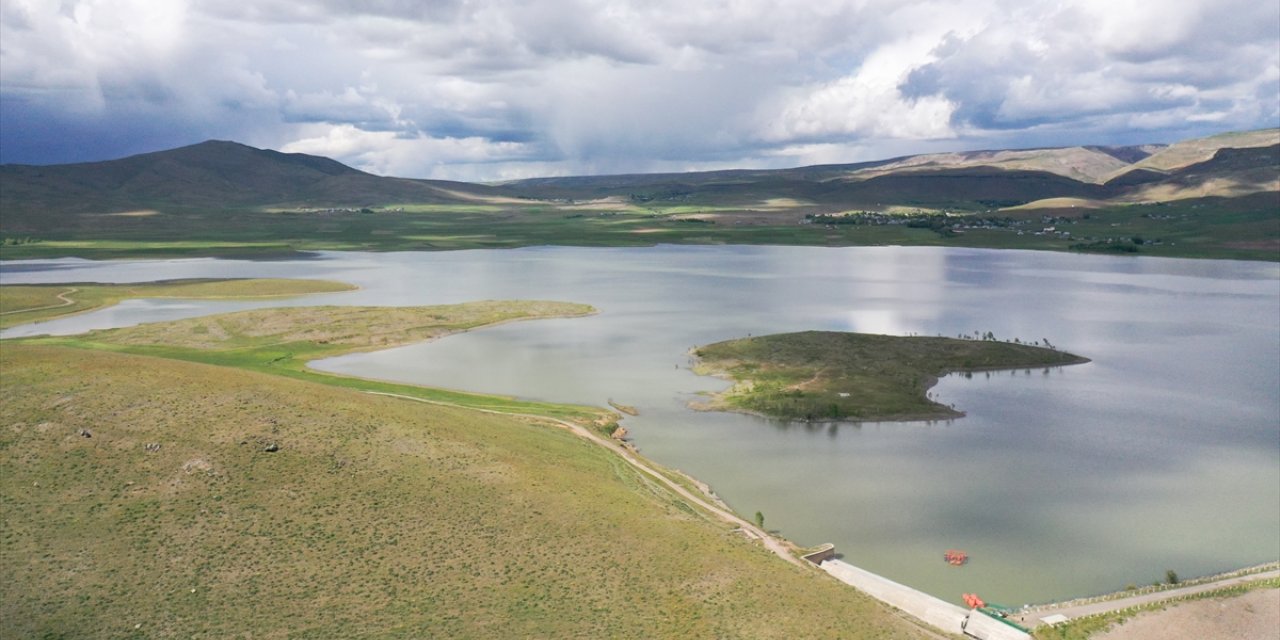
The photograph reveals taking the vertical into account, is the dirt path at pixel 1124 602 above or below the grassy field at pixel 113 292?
below

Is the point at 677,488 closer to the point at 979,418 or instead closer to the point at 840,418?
the point at 840,418

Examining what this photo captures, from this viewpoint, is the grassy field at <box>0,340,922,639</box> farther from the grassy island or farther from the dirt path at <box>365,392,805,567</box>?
the dirt path at <box>365,392,805,567</box>

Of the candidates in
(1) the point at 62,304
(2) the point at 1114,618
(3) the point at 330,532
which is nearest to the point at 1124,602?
(2) the point at 1114,618

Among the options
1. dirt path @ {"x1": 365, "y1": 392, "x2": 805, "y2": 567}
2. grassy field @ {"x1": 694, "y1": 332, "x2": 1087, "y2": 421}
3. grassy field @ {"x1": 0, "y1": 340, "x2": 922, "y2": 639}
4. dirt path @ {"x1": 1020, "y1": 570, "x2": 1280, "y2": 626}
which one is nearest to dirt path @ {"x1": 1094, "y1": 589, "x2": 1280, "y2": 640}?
dirt path @ {"x1": 1020, "y1": 570, "x2": 1280, "y2": 626}

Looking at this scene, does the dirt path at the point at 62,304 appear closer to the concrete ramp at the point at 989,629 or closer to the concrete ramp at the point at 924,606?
the concrete ramp at the point at 924,606

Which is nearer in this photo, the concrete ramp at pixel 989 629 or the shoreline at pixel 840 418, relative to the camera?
the concrete ramp at pixel 989 629

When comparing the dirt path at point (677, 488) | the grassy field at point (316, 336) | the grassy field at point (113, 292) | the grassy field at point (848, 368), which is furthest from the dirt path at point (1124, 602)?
the grassy field at point (113, 292)
